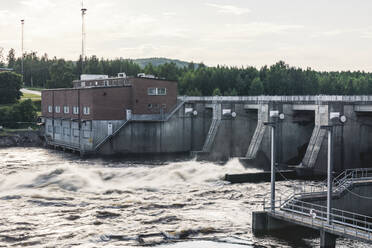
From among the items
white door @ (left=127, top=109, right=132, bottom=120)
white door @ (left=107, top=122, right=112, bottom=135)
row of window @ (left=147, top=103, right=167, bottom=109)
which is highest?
row of window @ (left=147, top=103, right=167, bottom=109)

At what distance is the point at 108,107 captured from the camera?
78.2 meters

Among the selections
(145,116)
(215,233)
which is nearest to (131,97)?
(145,116)

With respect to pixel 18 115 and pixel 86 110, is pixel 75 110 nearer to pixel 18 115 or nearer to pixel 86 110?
pixel 86 110

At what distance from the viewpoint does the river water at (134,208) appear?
108ft

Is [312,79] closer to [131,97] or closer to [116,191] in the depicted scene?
[131,97]

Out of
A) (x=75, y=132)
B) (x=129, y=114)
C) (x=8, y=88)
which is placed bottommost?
(x=75, y=132)

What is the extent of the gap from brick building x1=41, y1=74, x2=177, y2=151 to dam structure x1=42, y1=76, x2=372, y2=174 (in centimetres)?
17

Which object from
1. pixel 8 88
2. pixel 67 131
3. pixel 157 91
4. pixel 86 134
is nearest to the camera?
pixel 86 134

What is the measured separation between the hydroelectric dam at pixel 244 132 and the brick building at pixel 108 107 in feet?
0.79

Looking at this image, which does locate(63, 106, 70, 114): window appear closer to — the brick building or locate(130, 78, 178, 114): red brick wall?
the brick building

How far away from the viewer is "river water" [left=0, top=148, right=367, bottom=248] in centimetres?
3278

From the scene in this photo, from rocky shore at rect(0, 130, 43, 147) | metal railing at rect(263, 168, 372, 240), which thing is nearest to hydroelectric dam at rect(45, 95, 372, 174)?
rocky shore at rect(0, 130, 43, 147)

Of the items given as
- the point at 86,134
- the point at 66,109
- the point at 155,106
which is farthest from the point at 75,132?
the point at 155,106

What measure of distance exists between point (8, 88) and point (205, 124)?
67.0 m
